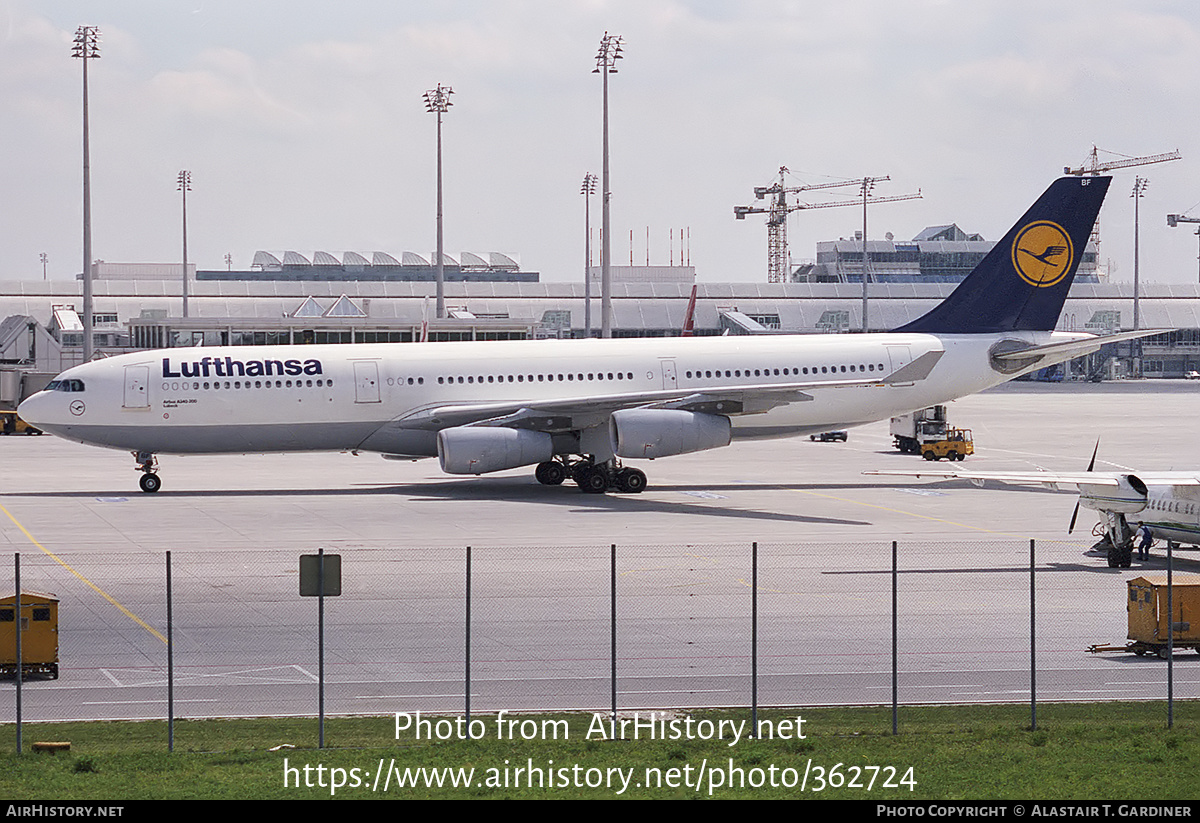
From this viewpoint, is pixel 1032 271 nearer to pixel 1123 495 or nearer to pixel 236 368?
pixel 1123 495

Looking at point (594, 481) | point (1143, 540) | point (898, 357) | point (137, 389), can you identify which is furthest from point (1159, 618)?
point (137, 389)

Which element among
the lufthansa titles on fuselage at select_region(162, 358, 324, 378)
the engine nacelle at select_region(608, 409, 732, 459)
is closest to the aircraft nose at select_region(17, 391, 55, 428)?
the lufthansa titles on fuselage at select_region(162, 358, 324, 378)

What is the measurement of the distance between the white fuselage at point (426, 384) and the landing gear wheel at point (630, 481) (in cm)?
167

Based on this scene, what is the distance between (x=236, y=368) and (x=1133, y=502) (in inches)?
916

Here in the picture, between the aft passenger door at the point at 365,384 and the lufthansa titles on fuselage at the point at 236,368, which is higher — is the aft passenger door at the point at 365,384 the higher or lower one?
the lower one

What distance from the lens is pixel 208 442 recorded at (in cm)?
4066

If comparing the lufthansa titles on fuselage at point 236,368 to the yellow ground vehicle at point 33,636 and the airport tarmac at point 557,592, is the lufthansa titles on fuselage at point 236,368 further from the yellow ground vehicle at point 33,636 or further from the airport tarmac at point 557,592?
the yellow ground vehicle at point 33,636

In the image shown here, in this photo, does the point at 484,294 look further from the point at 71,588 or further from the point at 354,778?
the point at 354,778

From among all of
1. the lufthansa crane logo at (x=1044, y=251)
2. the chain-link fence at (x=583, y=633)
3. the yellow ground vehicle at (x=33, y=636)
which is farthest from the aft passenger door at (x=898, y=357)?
the yellow ground vehicle at (x=33, y=636)

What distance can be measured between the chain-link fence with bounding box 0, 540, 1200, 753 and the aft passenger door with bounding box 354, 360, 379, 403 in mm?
12451

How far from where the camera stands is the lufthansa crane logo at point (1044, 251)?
148 feet

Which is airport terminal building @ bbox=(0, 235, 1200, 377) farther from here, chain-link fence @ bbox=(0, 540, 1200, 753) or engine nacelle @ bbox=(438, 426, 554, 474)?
chain-link fence @ bbox=(0, 540, 1200, 753)

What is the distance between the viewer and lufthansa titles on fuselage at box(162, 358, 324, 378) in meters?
40.6

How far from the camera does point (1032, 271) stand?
45062 millimetres
